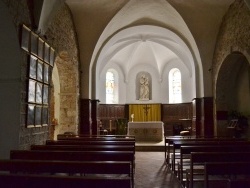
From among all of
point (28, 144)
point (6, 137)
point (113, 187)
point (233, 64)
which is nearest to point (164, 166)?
point (28, 144)

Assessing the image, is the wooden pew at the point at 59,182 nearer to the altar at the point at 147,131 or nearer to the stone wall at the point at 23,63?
the stone wall at the point at 23,63

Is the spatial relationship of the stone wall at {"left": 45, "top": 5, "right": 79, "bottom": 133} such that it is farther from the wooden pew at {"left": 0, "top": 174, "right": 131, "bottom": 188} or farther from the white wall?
the wooden pew at {"left": 0, "top": 174, "right": 131, "bottom": 188}

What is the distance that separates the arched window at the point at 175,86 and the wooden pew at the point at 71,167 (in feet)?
60.8

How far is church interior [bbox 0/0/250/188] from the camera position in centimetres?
665

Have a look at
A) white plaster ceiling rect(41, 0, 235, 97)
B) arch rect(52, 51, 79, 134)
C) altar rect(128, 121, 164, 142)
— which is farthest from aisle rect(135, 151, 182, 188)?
altar rect(128, 121, 164, 142)

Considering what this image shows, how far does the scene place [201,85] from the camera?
567 inches

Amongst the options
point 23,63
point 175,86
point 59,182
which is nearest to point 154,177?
point 23,63

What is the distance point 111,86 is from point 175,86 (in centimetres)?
500

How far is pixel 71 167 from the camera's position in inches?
144

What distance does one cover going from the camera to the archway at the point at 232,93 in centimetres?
1292

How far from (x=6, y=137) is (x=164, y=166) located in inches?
196

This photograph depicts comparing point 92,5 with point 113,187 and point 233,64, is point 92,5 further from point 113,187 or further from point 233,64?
point 113,187

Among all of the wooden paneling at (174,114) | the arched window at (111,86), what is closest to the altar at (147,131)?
the wooden paneling at (174,114)

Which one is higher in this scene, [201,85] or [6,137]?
[201,85]
